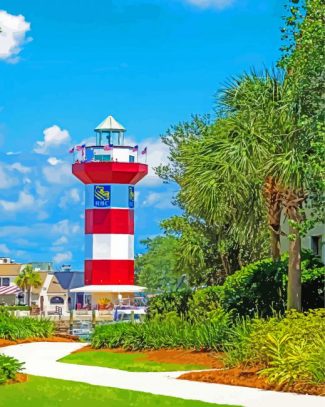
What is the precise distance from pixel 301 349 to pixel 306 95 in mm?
5654

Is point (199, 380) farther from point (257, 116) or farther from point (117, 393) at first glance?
point (257, 116)

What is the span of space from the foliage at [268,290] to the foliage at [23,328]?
7.26 metres

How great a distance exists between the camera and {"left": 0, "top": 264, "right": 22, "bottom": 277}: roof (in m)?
118

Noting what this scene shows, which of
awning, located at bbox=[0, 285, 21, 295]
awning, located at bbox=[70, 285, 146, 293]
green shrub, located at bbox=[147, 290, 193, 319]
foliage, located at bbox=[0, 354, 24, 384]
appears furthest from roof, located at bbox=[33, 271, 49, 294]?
foliage, located at bbox=[0, 354, 24, 384]

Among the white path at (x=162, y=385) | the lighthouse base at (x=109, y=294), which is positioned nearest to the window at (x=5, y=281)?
the lighthouse base at (x=109, y=294)

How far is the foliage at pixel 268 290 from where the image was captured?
2659 cm

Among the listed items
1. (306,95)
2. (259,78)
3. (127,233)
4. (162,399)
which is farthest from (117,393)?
(127,233)

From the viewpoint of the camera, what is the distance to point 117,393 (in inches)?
653

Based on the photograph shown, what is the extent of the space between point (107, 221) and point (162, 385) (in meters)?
58.3

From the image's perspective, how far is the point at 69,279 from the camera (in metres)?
114

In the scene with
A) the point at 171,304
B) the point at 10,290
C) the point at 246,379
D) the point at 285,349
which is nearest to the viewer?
the point at 246,379

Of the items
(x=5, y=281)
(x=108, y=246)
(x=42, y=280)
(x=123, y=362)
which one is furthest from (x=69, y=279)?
(x=123, y=362)

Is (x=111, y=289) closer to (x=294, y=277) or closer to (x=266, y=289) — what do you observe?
(x=266, y=289)

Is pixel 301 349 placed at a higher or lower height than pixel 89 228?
lower
